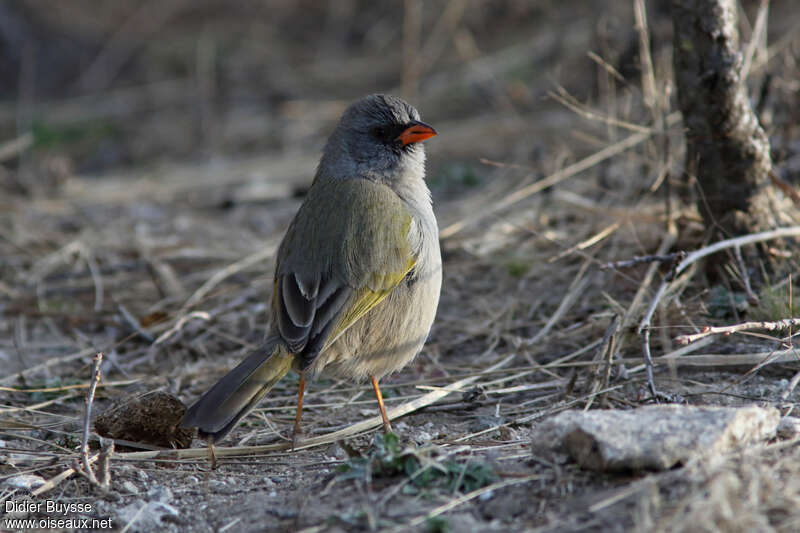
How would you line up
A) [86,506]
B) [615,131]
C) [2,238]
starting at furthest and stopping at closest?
1. [2,238]
2. [615,131]
3. [86,506]

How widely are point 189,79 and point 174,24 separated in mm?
1548

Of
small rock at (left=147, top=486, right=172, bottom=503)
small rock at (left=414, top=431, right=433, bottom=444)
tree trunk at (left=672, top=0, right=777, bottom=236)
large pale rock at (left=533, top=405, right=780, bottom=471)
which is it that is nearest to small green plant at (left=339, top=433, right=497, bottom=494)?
large pale rock at (left=533, top=405, right=780, bottom=471)

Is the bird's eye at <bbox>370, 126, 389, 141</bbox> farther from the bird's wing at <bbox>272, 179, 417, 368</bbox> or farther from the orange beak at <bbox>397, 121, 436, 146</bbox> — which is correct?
the bird's wing at <bbox>272, 179, 417, 368</bbox>

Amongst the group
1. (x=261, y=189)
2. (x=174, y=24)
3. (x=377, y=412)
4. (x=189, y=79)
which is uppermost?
(x=174, y=24)

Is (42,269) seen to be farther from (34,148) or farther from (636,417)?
(636,417)

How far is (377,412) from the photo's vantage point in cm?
441

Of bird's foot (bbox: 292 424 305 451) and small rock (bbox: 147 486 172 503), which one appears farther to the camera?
bird's foot (bbox: 292 424 305 451)

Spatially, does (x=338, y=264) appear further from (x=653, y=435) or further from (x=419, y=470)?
(x=653, y=435)

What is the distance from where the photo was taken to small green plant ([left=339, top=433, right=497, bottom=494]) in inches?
119

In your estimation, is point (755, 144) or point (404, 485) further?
point (755, 144)

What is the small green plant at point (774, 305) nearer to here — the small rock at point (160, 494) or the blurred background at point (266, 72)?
the small rock at point (160, 494)

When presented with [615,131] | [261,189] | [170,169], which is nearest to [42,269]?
[261,189]

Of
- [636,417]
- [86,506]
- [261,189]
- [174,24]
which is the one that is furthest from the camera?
[174,24]

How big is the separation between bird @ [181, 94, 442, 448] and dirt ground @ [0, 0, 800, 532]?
0.34 meters
